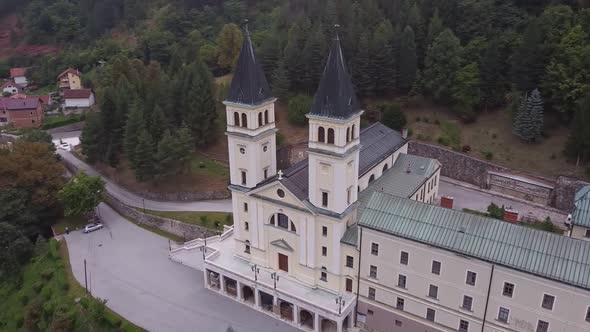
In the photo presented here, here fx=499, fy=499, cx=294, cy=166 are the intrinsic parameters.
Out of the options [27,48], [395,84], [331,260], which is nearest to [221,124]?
[395,84]

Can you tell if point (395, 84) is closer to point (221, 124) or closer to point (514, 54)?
point (514, 54)

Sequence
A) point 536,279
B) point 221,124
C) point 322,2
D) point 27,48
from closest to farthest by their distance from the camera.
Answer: point 536,279 → point 221,124 → point 322,2 → point 27,48

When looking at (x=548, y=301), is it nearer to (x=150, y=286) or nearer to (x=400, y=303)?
(x=400, y=303)

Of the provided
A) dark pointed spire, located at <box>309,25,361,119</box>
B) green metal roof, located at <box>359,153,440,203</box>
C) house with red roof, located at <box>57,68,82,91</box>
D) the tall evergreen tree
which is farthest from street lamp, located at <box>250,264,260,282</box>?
house with red roof, located at <box>57,68,82,91</box>

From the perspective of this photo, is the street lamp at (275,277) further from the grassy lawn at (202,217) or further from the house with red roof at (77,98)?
the house with red roof at (77,98)

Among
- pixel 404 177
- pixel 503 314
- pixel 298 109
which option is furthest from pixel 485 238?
pixel 298 109

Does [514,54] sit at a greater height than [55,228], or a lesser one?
greater
